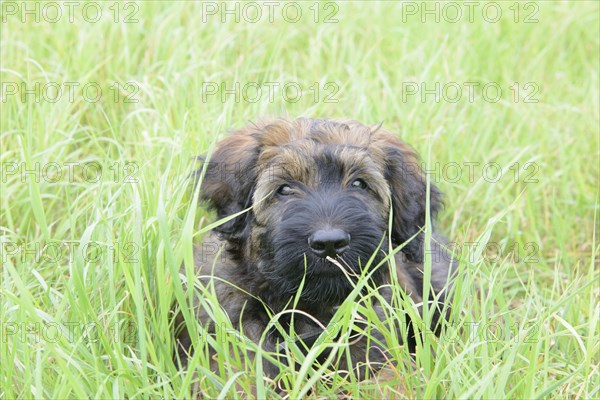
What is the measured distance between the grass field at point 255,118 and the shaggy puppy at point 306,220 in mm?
189

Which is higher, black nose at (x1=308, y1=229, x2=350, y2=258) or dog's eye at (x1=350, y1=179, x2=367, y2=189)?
dog's eye at (x1=350, y1=179, x2=367, y2=189)

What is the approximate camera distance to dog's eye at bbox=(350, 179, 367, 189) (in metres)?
3.60

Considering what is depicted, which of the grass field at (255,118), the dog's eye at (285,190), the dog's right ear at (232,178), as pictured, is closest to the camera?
the grass field at (255,118)

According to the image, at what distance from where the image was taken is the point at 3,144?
15.2 feet

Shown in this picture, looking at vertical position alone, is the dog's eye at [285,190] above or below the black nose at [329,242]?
above

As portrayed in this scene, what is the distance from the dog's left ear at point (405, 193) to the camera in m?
3.76

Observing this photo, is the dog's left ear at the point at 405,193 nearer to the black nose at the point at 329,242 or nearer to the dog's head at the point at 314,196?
the dog's head at the point at 314,196

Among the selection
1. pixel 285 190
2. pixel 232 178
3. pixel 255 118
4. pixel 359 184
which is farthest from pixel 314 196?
pixel 255 118

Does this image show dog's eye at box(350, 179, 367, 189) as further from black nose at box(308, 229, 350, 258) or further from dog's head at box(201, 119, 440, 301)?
black nose at box(308, 229, 350, 258)

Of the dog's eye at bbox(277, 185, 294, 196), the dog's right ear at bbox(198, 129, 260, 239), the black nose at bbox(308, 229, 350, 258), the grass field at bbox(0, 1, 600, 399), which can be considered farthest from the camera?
the dog's right ear at bbox(198, 129, 260, 239)

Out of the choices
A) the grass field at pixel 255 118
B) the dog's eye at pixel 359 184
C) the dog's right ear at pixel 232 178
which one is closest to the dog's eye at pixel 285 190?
the dog's right ear at pixel 232 178

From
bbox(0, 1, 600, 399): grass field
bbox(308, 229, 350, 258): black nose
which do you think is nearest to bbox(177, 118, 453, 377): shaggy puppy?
bbox(308, 229, 350, 258): black nose

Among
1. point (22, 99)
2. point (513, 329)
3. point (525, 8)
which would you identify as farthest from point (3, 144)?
point (525, 8)

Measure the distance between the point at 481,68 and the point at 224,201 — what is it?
279cm
